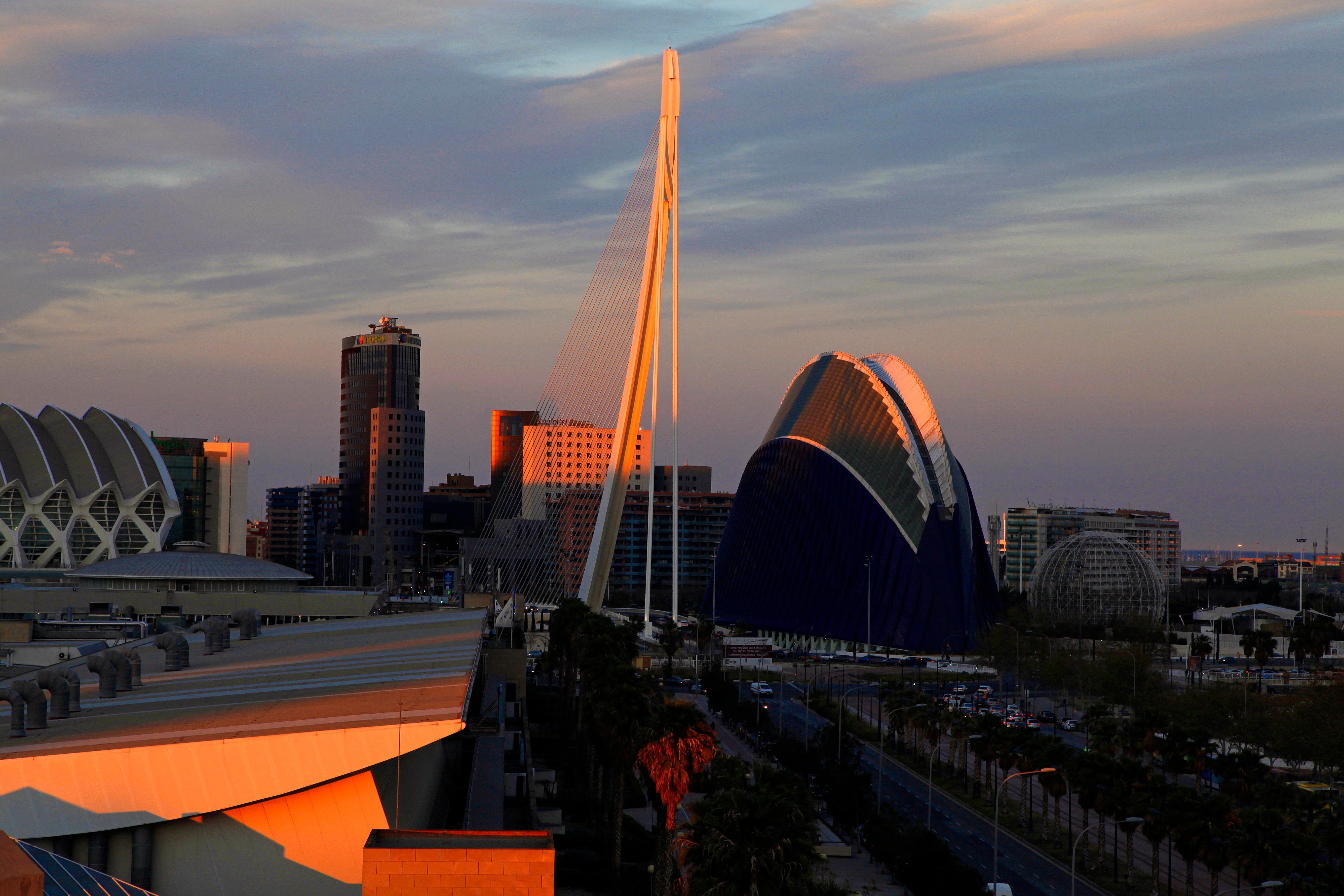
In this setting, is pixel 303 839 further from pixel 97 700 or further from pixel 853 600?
pixel 853 600

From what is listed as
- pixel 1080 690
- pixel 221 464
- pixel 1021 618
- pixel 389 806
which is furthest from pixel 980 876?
pixel 221 464

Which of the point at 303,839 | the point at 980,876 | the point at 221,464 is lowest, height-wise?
the point at 980,876

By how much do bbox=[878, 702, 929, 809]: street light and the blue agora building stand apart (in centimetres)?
2384

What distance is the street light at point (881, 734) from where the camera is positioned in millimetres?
40594

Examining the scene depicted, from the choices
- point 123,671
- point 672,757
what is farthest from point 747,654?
point 123,671

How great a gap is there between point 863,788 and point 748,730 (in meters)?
14.9

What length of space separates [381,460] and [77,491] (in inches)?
2475

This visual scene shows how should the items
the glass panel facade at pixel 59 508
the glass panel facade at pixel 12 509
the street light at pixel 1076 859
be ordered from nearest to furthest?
1. the street light at pixel 1076 859
2. the glass panel facade at pixel 12 509
3. the glass panel facade at pixel 59 508

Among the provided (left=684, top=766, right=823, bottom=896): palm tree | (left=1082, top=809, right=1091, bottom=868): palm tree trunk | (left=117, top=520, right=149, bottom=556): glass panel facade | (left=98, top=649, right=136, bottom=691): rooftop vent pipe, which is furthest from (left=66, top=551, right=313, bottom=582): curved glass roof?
(left=684, top=766, right=823, bottom=896): palm tree

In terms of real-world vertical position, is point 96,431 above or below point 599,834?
above

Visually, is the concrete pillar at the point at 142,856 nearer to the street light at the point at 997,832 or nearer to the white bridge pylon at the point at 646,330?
the street light at the point at 997,832

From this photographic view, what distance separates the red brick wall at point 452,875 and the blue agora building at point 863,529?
70407mm

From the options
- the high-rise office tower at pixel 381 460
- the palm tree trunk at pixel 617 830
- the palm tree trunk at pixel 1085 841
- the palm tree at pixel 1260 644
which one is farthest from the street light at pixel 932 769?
the high-rise office tower at pixel 381 460

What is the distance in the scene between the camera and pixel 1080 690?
228 feet
